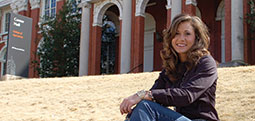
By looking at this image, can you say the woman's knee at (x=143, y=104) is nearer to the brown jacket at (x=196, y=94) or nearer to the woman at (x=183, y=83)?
the woman at (x=183, y=83)

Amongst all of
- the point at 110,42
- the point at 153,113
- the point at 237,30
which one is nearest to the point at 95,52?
the point at 110,42

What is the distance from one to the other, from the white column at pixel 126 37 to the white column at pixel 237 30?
5.38 m

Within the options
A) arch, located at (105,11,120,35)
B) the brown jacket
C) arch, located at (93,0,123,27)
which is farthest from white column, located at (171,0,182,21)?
the brown jacket

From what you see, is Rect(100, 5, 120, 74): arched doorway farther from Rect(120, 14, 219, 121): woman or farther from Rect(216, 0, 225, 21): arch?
Rect(120, 14, 219, 121): woman

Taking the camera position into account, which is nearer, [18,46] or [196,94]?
[196,94]

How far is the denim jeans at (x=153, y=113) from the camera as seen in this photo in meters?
2.77

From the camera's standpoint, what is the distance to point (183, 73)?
3.27 m

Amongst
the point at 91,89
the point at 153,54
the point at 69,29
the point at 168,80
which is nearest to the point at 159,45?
the point at 153,54

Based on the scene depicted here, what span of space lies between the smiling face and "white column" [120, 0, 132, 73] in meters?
15.7

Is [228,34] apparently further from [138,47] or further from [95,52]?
[95,52]

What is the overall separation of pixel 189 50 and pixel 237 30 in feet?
43.1

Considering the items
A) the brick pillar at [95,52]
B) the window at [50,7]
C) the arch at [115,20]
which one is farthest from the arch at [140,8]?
the window at [50,7]

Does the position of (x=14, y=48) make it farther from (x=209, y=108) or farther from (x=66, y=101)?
(x=209, y=108)

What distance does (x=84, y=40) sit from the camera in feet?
70.7
